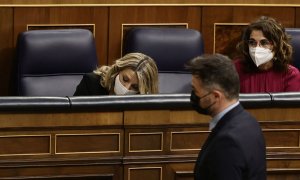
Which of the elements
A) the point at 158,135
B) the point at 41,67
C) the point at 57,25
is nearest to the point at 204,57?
the point at 158,135

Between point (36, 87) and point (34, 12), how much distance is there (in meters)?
0.31

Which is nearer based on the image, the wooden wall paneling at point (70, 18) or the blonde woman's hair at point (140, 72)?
the blonde woman's hair at point (140, 72)

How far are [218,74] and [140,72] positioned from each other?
779 millimetres

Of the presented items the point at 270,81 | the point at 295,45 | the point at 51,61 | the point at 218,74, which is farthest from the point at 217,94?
the point at 295,45

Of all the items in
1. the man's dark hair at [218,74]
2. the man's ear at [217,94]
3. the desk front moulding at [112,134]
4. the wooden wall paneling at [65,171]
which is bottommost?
the wooden wall paneling at [65,171]

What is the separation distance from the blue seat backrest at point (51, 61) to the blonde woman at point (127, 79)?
255 millimetres

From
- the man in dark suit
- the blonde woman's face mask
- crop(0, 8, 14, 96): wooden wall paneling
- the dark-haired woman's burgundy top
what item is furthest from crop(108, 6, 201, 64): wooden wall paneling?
the man in dark suit

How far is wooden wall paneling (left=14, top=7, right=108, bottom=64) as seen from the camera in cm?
293

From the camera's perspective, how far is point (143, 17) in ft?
9.97

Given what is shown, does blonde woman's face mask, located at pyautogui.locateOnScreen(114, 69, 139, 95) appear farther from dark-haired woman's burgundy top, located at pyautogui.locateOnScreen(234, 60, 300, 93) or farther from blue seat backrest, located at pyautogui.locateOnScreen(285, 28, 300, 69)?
blue seat backrest, located at pyautogui.locateOnScreen(285, 28, 300, 69)

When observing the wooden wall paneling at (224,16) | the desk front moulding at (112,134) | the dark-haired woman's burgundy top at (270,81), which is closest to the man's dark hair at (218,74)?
the desk front moulding at (112,134)

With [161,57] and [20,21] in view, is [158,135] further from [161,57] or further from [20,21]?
[20,21]

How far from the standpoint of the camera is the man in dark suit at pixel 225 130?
1.62 metres

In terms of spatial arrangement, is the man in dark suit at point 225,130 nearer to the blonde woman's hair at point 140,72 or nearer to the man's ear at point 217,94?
the man's ear at point 217,94
